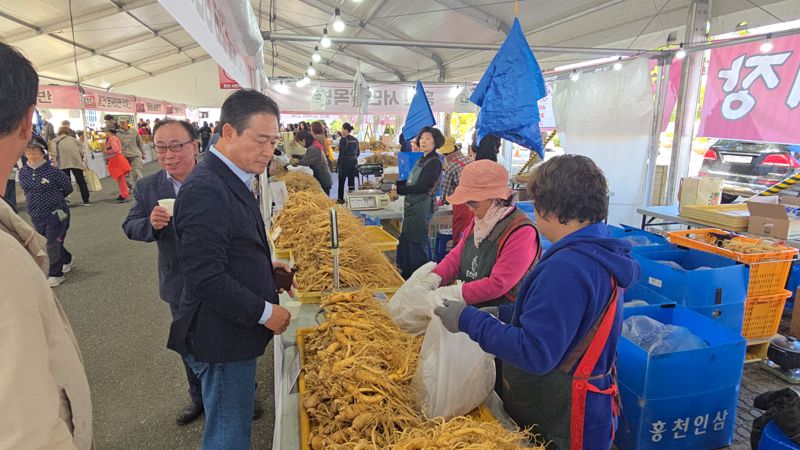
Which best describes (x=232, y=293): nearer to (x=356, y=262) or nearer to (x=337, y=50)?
(x=356, y=262)

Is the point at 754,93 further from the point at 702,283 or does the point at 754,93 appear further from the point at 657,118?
the point at 702,283

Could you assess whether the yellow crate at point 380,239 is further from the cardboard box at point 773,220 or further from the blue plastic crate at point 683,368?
the cardboard box at point 773,220

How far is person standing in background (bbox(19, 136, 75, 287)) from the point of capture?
5020mm

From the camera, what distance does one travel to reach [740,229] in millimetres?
4195

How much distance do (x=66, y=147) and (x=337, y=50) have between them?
8783 mm

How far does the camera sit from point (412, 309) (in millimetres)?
1942

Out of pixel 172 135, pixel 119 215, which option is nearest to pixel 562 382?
pixel 172 135

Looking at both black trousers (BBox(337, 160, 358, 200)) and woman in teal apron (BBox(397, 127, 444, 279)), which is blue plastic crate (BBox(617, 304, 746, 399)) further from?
black trousers (BBox(337, 160, 358, 200))

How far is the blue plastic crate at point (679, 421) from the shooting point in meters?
2.39

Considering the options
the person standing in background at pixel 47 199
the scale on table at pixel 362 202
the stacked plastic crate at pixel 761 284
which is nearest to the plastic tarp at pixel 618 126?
the stacked plastic crate at pixel 761 284

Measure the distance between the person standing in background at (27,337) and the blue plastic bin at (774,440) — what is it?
268 centimetres

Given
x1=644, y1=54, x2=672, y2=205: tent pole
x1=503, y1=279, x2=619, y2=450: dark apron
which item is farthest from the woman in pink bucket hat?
x1=644, y1=54, x2=672, y2=205: tent pole

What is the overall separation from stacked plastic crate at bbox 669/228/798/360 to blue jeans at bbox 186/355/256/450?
12.4ft

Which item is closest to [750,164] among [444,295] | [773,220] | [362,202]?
[773,220]
